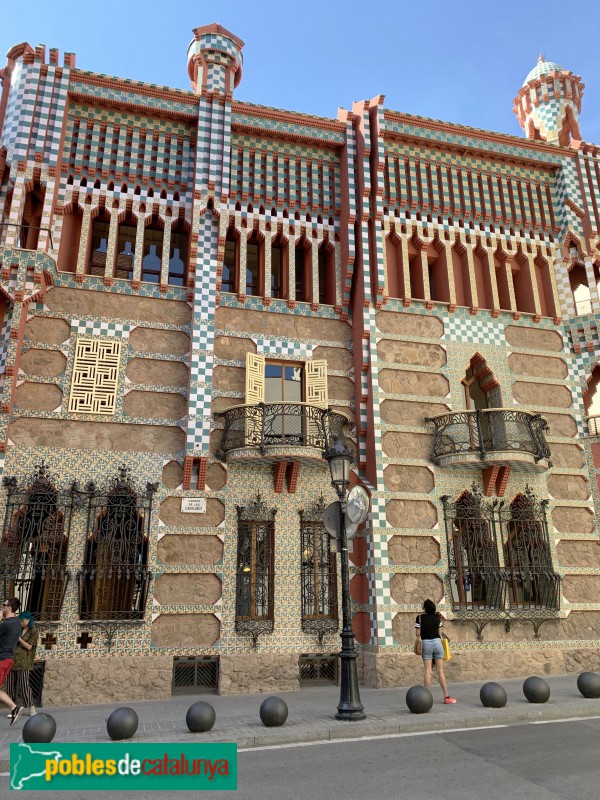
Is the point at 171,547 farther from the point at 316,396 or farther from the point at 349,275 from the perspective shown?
the point at 349,275

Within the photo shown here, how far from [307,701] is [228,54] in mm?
15143

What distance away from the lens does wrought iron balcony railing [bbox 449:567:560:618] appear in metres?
13.5

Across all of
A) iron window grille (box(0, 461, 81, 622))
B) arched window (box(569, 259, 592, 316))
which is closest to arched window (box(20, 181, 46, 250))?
iron window grille (box(0, 461, 81, 622))

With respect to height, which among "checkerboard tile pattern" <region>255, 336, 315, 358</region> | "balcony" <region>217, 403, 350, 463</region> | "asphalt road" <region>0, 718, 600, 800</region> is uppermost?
"checkerboard tile pattern" <region>255, 336, 315, 358</region>

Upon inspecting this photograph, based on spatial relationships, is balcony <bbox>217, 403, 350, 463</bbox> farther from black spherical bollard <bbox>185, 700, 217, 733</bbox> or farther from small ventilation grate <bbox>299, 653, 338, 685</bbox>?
black spherical bollard <bbox>185, 700, 217, 733</bbox>

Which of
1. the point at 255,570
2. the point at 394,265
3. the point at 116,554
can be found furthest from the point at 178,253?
the point at 255,570

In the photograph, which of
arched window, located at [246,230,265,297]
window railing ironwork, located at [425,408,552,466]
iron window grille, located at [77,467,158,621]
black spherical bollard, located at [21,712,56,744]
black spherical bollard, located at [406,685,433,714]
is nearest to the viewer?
black spherical bollard, located at [21,712,56,744]

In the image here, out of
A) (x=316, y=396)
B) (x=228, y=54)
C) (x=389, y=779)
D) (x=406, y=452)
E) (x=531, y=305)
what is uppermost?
(x=228, y=54)

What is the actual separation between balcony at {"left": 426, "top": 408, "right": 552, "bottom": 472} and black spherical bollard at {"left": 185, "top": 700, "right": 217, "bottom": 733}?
7877 mm

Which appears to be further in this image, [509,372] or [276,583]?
[509,372]

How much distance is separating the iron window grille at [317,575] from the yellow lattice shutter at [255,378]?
270 cm

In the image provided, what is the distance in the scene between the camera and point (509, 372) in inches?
610

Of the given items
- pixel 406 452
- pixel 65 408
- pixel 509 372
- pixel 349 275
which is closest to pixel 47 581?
pixel 65 408

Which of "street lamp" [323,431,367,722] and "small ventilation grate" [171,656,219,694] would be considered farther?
"small ventilation grate" [171,656,219,694]
